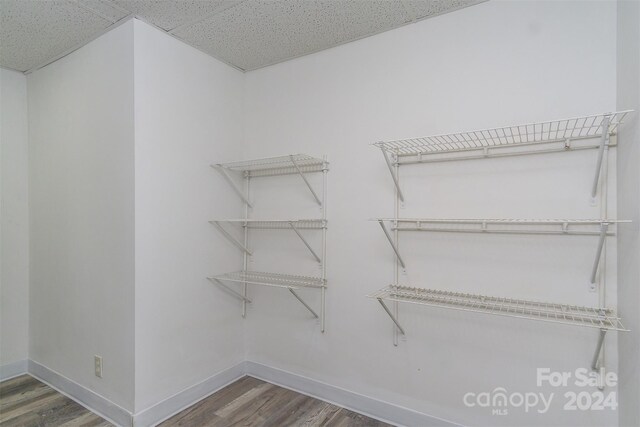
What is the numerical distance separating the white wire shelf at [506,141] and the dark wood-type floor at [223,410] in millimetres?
1476

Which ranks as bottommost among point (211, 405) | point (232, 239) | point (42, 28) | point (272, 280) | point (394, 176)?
point (211, 405)

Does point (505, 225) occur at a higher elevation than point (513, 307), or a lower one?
higher

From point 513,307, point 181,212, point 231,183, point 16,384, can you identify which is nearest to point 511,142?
point 513,307

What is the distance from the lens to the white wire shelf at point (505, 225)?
4.55 ft

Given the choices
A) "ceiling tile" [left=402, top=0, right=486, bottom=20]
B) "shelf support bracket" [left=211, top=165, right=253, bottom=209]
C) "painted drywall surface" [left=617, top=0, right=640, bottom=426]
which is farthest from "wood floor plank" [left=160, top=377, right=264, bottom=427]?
"ceiling tile" [left=402, top=0, right=486, bottom=20]

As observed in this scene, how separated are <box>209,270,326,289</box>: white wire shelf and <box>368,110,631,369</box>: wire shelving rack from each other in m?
0.42

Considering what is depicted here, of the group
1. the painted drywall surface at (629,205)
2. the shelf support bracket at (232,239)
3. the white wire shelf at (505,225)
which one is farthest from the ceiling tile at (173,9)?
the painted drywall surface at (629,205)

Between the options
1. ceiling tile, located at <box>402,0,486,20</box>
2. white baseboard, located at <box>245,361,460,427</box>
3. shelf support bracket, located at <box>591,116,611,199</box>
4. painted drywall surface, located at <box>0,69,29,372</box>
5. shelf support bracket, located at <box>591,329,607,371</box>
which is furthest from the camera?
painted drywall surface, located at <box>0,69,29,372</box>

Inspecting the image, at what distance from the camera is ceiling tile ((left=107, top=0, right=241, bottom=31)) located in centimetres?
165

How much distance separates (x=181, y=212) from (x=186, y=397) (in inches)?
43.3

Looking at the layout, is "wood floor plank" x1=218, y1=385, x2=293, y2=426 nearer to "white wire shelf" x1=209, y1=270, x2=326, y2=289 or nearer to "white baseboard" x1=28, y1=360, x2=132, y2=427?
"white baseboard" x1=28, y1=360, x2=132, y2=427

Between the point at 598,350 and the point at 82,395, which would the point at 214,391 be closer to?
the point at 82,395

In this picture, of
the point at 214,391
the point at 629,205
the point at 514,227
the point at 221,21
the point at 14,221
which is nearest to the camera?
the point at 629,205

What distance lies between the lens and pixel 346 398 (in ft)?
→ 6.40
